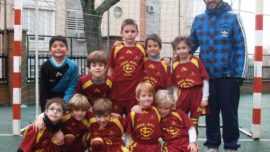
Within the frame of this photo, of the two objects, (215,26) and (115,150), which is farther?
(215,26)

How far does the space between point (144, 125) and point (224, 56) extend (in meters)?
1.12

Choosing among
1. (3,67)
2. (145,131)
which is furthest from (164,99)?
(3,67)

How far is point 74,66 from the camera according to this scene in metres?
4.34

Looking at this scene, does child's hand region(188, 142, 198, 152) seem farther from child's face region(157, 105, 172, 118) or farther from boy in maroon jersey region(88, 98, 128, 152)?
boy in maroon jersey region(88, 98, 128, 152)

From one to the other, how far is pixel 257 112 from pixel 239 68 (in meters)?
1.61

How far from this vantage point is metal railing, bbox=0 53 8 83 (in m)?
10.1

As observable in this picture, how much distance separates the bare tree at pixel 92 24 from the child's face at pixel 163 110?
186 inches

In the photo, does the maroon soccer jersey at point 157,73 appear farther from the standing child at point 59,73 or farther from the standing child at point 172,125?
the standing child at point 59,73

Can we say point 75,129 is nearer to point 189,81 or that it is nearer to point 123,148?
point 123,148

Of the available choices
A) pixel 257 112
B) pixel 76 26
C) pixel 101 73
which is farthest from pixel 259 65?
pixel 76 26

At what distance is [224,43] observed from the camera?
14.6 ft

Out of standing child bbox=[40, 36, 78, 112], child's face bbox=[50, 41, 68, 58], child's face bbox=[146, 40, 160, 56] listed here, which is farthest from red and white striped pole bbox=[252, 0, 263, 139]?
child's face bbox=[50, 41, 68, 58]

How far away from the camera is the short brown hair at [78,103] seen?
13.4 feet

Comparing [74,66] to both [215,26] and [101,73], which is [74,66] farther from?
[215,26]
